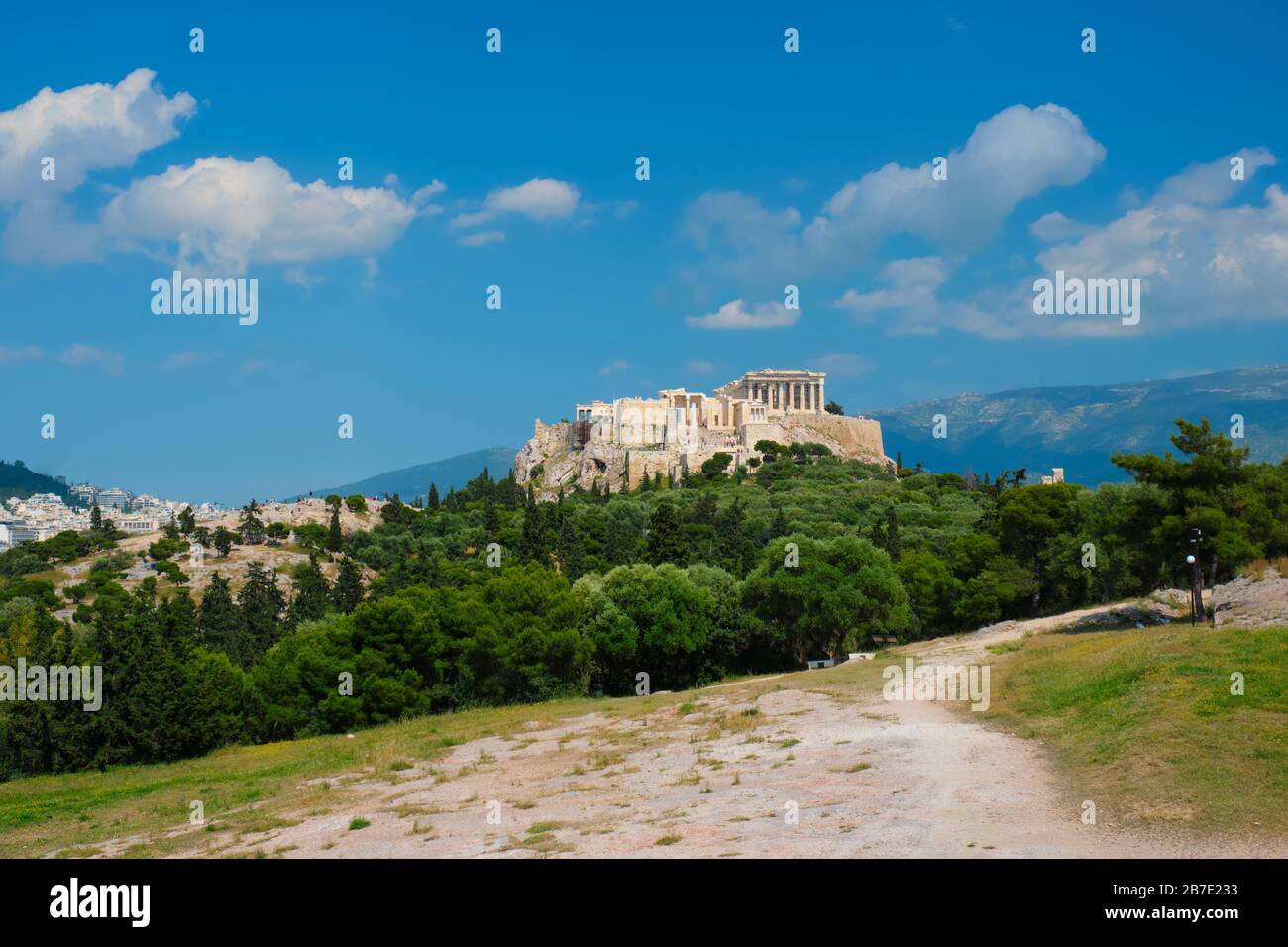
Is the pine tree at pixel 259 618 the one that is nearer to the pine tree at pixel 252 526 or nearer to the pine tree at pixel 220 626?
the pine tree at pixel 220 626

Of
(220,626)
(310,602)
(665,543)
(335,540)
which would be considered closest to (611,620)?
(665,543)

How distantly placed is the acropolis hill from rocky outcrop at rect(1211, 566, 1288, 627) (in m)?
93.3

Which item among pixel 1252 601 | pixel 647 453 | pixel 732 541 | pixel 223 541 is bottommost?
pixel 1252 601

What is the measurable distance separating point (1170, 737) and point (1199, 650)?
7.16 m

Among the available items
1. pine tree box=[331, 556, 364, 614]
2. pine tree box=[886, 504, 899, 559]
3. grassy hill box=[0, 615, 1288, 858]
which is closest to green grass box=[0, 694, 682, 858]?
grassy hill box=[0, 615, 1288, 858]

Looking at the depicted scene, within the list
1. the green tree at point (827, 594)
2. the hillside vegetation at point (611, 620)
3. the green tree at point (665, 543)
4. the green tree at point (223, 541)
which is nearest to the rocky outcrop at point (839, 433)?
the green tree at point (223, 541)

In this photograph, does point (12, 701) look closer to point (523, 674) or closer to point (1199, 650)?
point (523, 674)

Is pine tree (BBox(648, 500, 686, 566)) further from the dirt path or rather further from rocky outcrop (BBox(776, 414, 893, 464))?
rocky outcrop (BBox(776, 414, 893, 464))

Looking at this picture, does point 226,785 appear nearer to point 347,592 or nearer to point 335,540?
point 347,592

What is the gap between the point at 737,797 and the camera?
55.6 ft

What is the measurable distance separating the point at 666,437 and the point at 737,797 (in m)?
123
